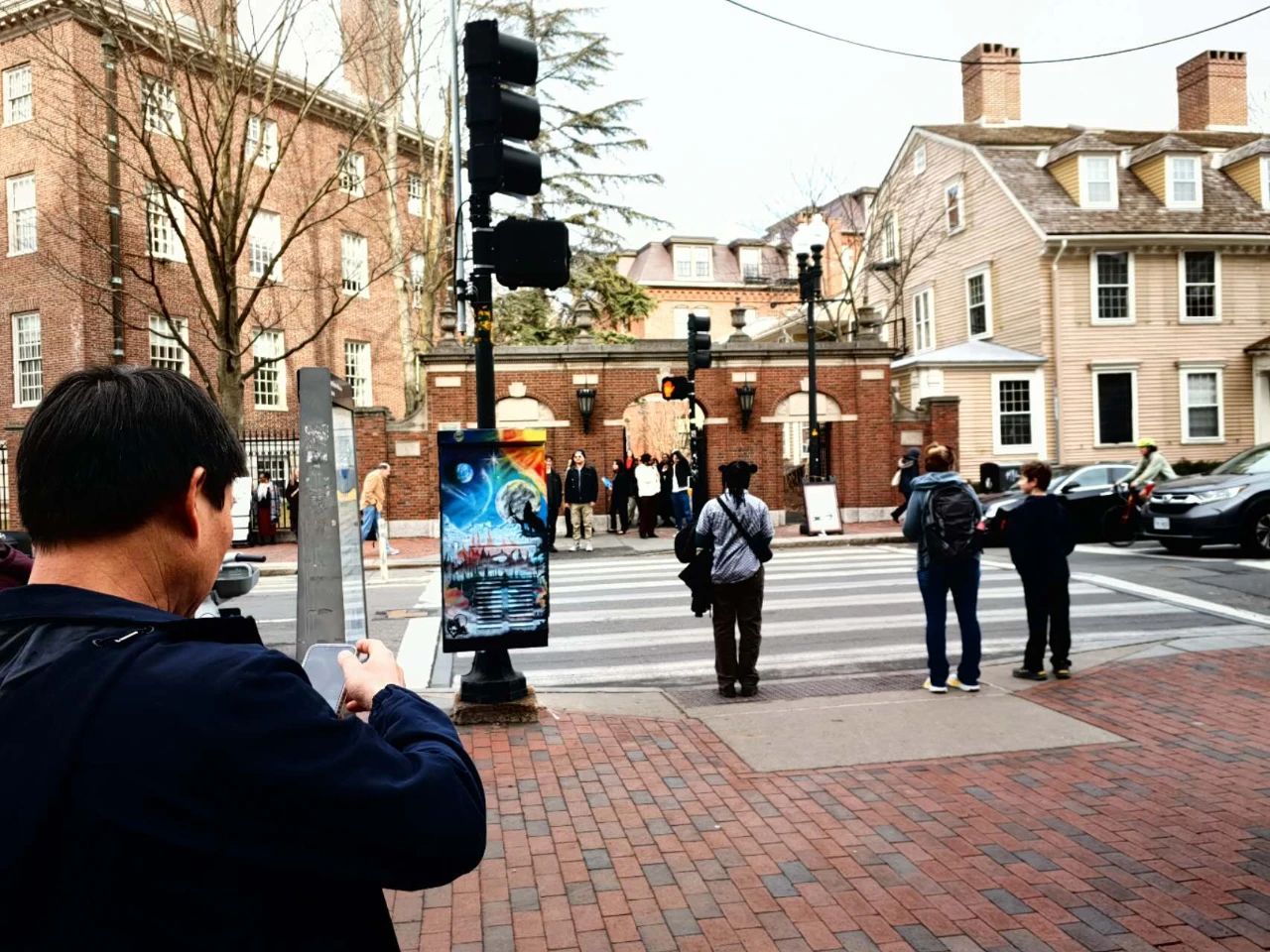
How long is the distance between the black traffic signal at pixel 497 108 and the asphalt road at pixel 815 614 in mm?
4155

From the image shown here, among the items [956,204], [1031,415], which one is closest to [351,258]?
[956,204]

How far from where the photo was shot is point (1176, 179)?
30.8 metres

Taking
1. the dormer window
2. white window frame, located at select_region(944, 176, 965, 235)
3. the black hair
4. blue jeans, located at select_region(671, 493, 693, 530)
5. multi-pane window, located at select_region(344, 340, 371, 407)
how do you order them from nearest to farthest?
the black hair < blue jeans, located at select_region(671, 493, 693, 530) < white window frame, located at select_region(944, 176, 965, 235) < multi-pane window, located at select_region(344, 340, 371, 407) < the dormer window

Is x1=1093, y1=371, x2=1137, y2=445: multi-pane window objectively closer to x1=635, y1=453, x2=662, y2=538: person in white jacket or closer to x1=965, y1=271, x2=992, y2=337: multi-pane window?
x1=965, y1=271, x2=992, y2=337: multi-pane window

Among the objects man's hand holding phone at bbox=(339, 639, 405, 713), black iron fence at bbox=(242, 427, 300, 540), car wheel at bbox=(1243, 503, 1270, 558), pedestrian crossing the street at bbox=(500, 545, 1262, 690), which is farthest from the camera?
black iron fence at bbox=(242, 427, 300, 540)

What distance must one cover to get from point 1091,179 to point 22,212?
3047 centimetres

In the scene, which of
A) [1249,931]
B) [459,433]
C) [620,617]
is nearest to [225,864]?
[1249,931]

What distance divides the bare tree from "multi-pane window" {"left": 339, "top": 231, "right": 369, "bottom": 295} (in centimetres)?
6

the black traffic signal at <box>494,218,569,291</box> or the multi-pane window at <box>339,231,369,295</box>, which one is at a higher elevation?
the multi-pane window at <box>339,231,369,295</box>

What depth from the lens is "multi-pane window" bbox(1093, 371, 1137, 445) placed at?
30188mm

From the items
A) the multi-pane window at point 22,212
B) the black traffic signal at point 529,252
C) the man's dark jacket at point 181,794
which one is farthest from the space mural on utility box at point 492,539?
the multi-pane window at point 22,212

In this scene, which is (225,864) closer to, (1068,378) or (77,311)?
(77,311)

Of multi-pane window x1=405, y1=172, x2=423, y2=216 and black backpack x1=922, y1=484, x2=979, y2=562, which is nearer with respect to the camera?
black backpack x1=922, y1=484, x2=979, y2=562

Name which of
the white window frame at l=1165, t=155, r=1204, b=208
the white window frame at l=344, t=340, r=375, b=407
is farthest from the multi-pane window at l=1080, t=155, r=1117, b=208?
the white window frame at l=344, t=340, r=375, b=407
